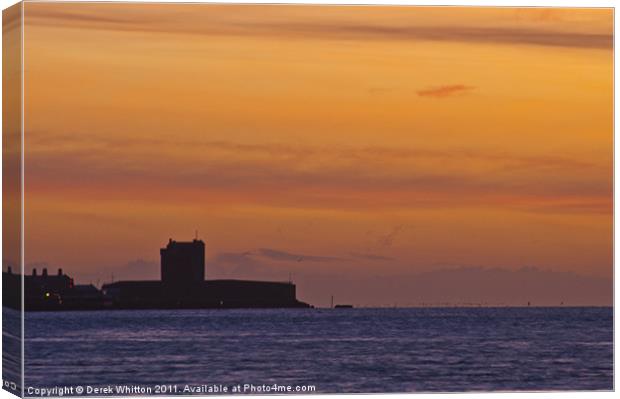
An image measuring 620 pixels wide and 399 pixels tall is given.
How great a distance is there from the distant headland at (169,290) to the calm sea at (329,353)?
300mm

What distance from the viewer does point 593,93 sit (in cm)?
3859

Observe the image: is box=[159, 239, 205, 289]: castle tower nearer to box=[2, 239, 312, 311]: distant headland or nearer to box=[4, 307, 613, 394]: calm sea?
box=[2, 239, 312, 311]: distant headland

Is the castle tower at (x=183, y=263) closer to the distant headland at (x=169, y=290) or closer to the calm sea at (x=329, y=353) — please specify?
the distant headland at (x=169, y=290)

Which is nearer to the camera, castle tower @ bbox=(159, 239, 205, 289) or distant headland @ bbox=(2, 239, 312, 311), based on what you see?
distant headland @ bbox=(2, 239, 312, 311)

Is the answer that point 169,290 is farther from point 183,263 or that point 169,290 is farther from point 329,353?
point 329,353

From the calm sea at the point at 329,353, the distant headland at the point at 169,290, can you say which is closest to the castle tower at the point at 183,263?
the distant headland at the point at 169,290

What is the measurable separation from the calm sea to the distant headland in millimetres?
300

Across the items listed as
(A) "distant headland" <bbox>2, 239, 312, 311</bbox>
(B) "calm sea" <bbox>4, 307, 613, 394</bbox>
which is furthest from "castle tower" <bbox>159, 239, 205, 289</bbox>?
(B) "calm sea" <bbox>4, 307, 613, 394</bbox>

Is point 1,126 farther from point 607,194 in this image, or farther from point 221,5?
point 607,194

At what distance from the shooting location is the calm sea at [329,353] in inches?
1507

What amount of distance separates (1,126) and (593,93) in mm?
7618

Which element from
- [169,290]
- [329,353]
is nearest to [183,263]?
[169,290]

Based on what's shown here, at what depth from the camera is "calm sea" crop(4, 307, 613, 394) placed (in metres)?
38.3

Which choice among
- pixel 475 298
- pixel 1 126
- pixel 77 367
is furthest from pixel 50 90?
pixel 475 298
